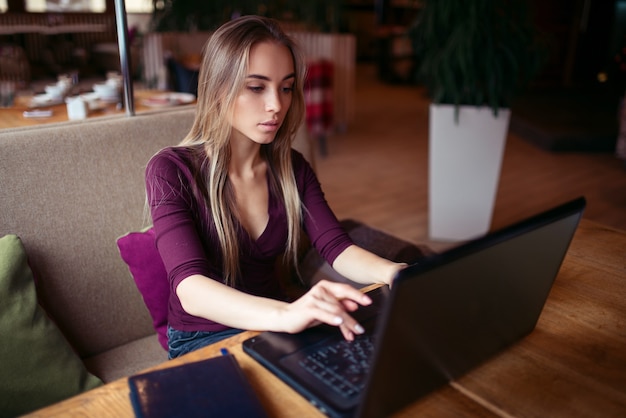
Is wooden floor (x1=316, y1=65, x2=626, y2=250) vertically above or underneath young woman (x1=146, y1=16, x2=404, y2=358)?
underneath

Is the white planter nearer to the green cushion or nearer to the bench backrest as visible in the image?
the bench backrest

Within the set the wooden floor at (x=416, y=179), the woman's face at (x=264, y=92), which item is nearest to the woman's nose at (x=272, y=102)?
the woman's face at (x=264, y=92)

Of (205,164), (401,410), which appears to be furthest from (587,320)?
(205,164)

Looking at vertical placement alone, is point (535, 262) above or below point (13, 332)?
above

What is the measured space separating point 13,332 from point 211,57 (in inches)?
28.9

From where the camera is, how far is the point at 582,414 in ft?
2.47

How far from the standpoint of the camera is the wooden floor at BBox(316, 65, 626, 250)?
3.67 meters

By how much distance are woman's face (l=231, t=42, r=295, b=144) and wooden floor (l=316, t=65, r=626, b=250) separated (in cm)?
203

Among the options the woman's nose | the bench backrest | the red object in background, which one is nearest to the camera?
the woman's nose

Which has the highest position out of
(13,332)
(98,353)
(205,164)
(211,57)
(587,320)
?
(211,57)

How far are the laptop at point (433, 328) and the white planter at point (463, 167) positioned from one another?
224 cm

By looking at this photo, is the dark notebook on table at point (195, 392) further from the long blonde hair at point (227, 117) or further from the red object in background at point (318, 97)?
the red object in background at point (318, 97)

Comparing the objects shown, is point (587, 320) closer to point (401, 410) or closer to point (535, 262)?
point (535, 262)

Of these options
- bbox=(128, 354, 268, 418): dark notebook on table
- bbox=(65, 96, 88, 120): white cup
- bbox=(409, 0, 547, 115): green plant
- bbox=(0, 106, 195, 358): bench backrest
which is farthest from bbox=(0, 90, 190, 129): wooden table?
bbox=(128, 354, 268, 418): dark notebook on table
